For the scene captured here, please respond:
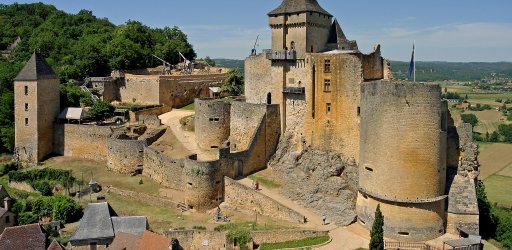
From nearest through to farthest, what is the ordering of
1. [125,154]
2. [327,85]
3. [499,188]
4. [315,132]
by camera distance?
[327,85] < [315,132] < [125,154] < [499,188]

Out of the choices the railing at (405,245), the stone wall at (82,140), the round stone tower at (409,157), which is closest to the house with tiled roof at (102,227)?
the stone wall at (82,140)

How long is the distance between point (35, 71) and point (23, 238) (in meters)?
16.9

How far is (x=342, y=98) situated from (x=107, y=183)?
673 inches

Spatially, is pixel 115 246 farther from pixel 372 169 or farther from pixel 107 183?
pixel 372 169

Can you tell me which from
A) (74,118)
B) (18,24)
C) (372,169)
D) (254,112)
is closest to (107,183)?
(74,118)

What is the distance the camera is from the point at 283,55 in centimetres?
3397

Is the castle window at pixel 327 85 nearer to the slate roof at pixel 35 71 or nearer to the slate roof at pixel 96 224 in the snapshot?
the slate roof at pixel 96 224

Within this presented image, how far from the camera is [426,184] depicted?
26312 mm

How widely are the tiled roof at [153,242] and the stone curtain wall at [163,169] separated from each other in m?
7.36

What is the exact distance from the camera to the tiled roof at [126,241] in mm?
24844

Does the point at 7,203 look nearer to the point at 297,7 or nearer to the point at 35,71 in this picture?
the point at 35,71

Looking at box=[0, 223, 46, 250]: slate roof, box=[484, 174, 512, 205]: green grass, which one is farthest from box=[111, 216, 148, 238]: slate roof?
box=[484, 174, 512, 205]: green grass

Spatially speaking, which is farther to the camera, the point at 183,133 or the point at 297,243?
the point at 183,133


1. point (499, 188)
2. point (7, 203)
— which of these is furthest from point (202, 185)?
point (499, 188)
